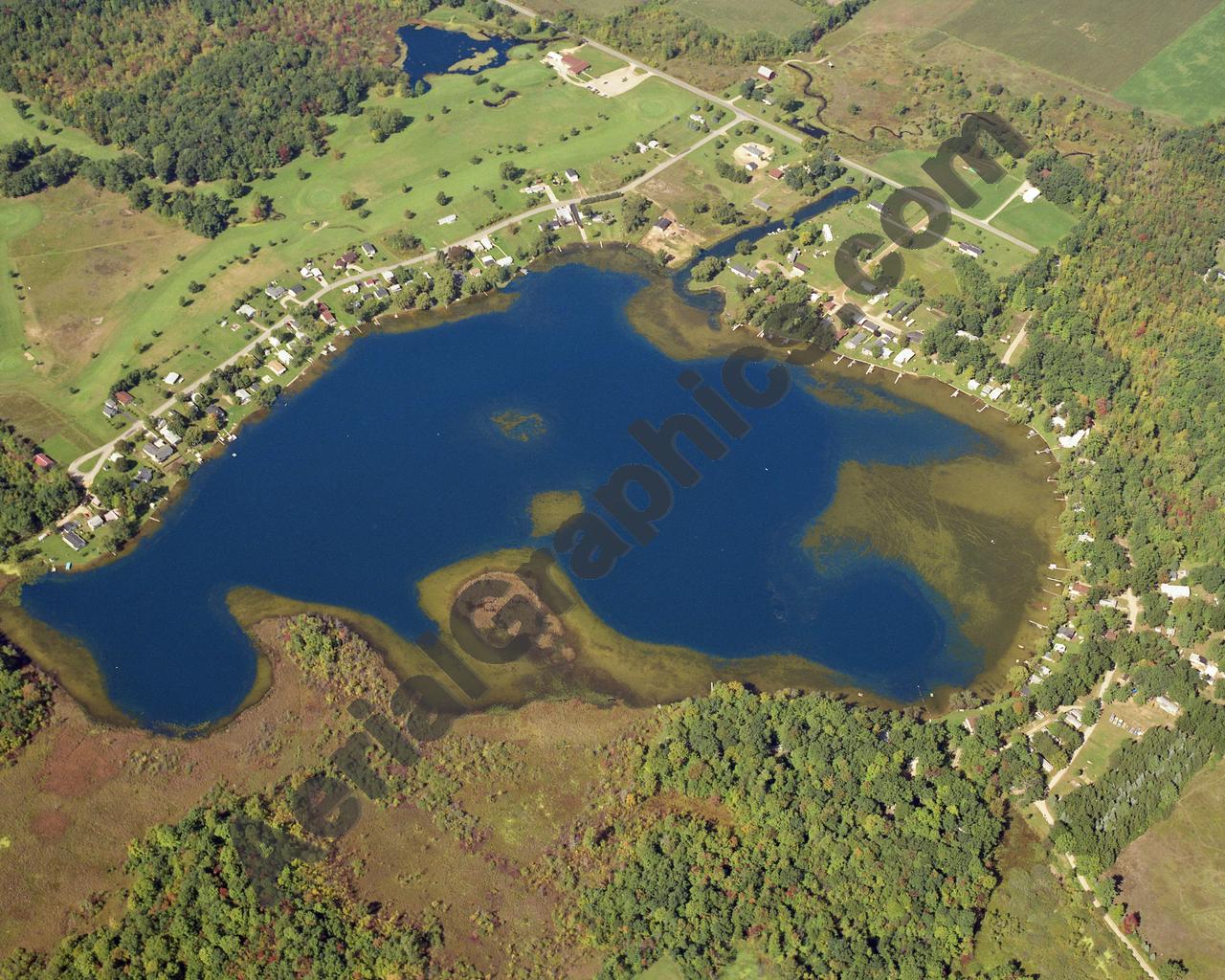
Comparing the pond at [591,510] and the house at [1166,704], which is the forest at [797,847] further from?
the house at [1166,704]

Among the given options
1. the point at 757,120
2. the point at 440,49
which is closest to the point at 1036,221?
the point at 757,120

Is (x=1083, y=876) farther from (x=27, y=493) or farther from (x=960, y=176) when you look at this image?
(x=27, y=493)

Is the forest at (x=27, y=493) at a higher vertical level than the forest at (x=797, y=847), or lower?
lower

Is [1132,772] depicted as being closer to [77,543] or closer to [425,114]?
[77,543]

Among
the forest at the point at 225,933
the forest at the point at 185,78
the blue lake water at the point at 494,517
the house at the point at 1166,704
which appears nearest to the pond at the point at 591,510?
the blue lake water at the point at 494,517

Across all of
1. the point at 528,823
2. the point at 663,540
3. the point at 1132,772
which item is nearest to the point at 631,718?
the point at 528,823

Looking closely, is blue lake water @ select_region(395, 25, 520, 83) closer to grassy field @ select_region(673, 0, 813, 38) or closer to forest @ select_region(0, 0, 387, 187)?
forest @ select_region(0, 0, 387, 187)
